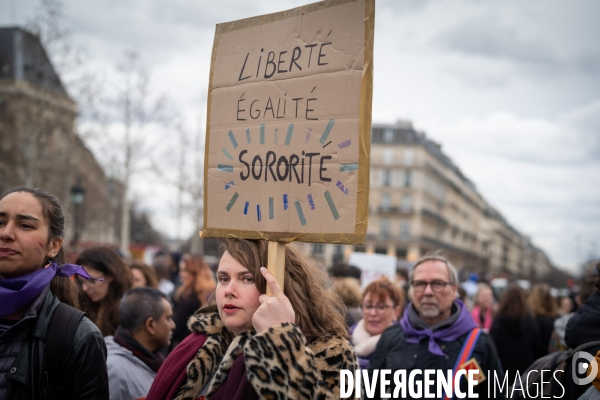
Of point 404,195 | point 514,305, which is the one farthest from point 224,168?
point 404,195

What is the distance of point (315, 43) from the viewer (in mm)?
2631

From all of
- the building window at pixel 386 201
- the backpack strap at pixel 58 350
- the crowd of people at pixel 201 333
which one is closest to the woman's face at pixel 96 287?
the crowd of people at pixel 201 333

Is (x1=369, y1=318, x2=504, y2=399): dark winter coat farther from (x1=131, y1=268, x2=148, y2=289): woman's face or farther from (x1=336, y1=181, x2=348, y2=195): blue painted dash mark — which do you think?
(x1=131, y1=268, x2=148, y2=289): woman's face

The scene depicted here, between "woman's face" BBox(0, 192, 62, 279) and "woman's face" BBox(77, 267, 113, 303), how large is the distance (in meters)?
2.17

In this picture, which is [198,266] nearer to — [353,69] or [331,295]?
[331,295]

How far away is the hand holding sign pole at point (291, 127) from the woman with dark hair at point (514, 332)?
498 centimetres

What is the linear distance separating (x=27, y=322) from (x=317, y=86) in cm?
160

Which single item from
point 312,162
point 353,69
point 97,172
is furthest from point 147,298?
point 97,172

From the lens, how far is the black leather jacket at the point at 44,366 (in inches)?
96.4

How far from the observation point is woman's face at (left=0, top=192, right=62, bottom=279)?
2598 millimetres

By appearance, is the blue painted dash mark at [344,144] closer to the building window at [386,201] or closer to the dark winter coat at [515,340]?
the dark winter coat at [515,340]

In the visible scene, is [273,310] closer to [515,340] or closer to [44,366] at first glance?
[44,366]

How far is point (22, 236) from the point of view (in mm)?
2633

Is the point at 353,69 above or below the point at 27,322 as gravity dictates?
above
